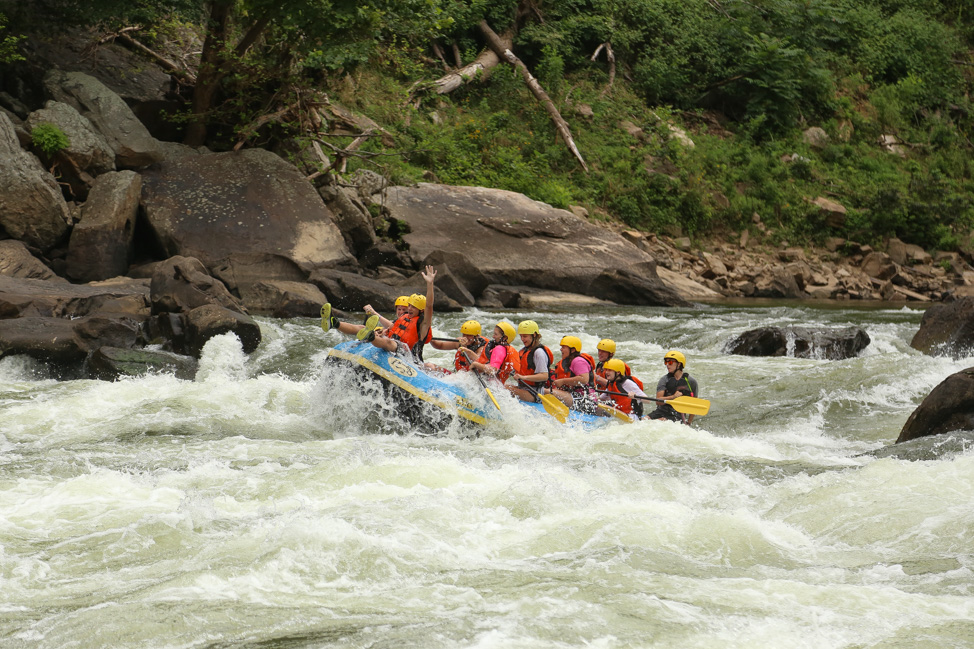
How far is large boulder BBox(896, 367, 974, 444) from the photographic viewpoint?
25.5 feet

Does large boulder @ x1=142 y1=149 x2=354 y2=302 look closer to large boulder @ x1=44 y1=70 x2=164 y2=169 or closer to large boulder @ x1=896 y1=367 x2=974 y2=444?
large boulder @ x1=44 y1=70 x2=164 y2=169

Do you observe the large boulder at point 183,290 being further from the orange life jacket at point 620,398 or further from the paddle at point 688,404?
the paddle at point 688,404

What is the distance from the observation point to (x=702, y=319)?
16578 millimetres

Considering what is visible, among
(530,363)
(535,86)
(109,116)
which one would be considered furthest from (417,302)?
(535,86)

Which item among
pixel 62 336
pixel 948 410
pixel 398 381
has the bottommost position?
pixel 62 336

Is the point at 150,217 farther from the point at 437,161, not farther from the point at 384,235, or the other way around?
the point at 437,161

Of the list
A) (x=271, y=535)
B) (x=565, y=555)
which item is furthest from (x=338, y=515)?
(x=565, y=555)

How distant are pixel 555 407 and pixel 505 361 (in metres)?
0.79

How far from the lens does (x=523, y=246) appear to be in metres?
19.1

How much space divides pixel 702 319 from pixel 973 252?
40.9 feet

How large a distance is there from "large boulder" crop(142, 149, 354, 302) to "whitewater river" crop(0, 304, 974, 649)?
5.98 meters

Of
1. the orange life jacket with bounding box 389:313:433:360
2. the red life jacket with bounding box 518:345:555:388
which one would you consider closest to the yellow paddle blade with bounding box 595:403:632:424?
the red life jacket with bounding box 518:345:555:388

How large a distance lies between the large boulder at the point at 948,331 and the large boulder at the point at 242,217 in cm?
887

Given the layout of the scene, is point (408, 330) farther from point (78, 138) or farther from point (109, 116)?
point (109, 116)
